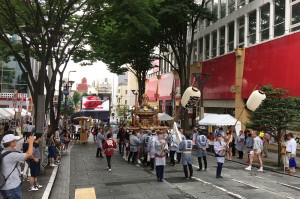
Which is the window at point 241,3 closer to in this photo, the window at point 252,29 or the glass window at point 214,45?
the window at point 252,29

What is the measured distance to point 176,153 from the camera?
18.8 m

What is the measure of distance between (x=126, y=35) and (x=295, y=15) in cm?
1263

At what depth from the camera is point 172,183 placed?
41.6 ft

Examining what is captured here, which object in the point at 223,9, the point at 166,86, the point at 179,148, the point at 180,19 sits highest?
the point at 223,9

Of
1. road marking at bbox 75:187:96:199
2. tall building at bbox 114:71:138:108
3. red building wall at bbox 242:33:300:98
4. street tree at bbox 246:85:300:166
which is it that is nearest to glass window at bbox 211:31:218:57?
red building wall at bbox 242:33:300:98

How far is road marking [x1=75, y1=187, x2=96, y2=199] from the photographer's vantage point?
10.9 m

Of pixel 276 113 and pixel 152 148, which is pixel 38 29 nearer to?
pixel 152 148

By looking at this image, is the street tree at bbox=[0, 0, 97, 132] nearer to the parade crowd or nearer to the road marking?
the parade crowd

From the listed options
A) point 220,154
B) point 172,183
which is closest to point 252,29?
point 220,154

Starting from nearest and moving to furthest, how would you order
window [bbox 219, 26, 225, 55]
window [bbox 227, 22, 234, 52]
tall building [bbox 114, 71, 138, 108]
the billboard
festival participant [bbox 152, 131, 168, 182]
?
1. festival participant [bbox 152, 131, 168, 182]
2. window [bbox 227, 22, 234, 52]
3. window [bbox 219, 26, 225, 55]
4. the billboard
5. tall building [bbox 114, 71, 138, 108]

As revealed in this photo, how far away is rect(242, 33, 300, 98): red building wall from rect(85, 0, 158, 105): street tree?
309 inches

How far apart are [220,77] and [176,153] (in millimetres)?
16331

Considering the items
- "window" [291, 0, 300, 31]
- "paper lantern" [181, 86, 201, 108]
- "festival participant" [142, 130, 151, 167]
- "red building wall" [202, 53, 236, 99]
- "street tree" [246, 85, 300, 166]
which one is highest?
"window" [291, 0, 300, 31]

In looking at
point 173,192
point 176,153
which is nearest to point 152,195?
point 173,192
